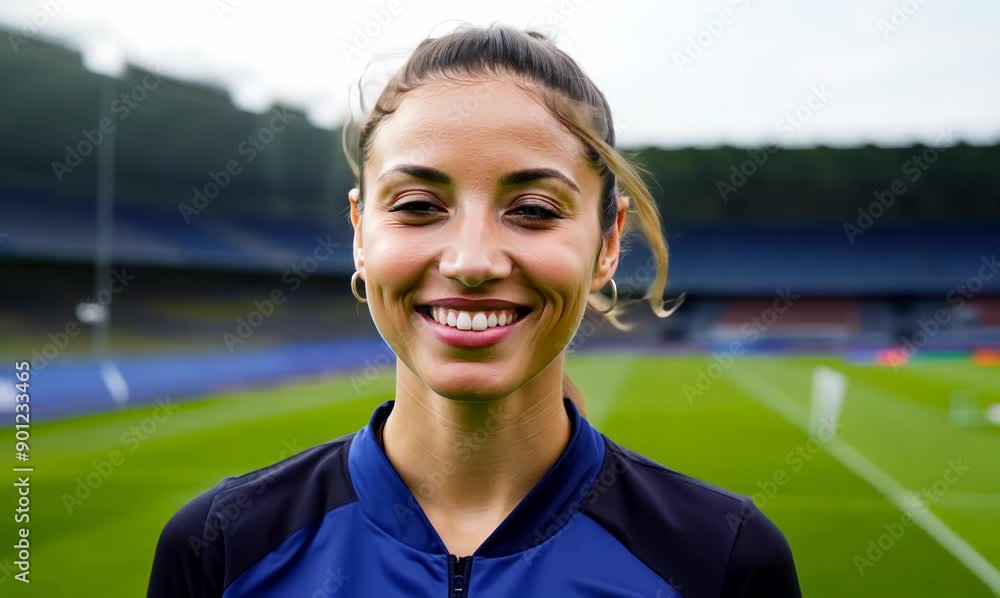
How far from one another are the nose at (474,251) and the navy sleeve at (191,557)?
84 cm

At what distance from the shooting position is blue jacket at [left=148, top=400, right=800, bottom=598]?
1.84 metres

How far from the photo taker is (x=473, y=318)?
1682 mm

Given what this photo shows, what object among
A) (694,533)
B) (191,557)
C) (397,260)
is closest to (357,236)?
(397,260)

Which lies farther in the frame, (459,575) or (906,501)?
(906,501)

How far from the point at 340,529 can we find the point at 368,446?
0.19 meters

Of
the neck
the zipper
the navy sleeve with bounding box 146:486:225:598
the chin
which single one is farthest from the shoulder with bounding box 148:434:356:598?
the chin

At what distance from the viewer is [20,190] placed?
28609mm

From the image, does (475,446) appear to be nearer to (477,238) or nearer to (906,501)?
(477,238)

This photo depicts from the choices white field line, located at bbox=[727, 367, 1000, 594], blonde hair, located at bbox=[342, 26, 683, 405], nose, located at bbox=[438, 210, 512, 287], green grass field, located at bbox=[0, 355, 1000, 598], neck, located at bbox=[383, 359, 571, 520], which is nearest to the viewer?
nose, located at bbox=[438, 210, 512, 287]

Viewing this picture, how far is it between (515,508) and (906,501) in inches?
348

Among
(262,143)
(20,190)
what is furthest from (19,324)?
(262,143)

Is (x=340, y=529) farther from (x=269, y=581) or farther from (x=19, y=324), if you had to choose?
(x=19, y=324)

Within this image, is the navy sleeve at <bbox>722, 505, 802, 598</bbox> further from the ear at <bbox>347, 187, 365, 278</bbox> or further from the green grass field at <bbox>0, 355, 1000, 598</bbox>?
the green grass field at <bbox>0, 355, 1000, 598</bbox>

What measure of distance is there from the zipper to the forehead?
2.68ft
